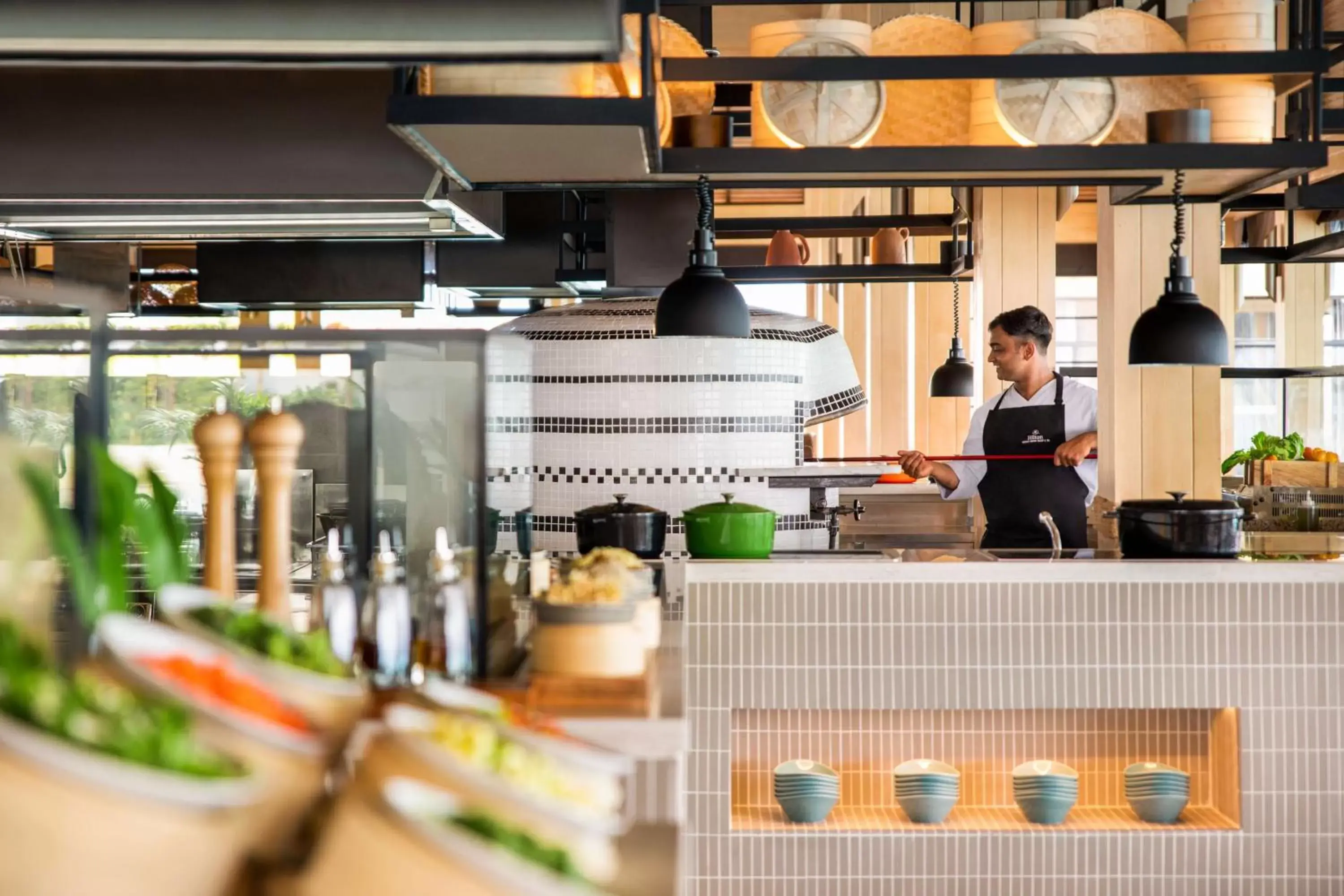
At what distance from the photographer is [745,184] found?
3.49 meters

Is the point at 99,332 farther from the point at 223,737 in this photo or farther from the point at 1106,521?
the point at 1106,521

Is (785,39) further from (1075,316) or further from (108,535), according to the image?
(1075,316)

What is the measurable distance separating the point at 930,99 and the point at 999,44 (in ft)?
0.69

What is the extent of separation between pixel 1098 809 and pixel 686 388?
2.26 m

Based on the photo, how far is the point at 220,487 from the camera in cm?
197

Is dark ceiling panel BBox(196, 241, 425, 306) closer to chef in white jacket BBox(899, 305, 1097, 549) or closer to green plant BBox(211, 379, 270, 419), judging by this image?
chef in white jacket BBox(899, 305, 1097, 549)

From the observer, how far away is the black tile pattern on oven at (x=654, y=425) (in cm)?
540

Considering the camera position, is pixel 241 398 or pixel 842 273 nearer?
pixel 241 398

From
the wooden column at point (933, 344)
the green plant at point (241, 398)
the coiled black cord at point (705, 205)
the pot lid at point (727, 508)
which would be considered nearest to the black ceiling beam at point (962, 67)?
the coiled black cord at point (705, 205)

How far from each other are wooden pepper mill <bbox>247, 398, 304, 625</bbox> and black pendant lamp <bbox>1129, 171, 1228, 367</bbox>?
255cm

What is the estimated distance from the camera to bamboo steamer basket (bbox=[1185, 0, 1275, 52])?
3340mm

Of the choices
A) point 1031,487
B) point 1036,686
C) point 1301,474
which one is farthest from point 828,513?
point 1301,474

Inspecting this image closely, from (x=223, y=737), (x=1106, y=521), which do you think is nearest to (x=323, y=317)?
(x=1106, y=521)

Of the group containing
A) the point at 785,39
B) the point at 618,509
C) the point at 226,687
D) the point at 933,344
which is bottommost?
the point at 226,687
